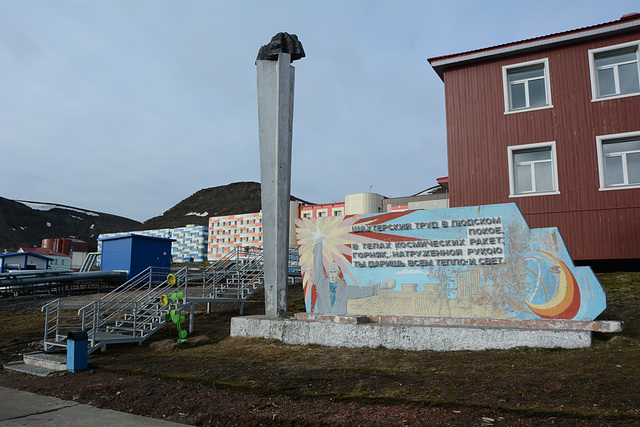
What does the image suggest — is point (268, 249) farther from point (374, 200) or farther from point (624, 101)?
point (374, 200)

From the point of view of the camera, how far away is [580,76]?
45.6 ft

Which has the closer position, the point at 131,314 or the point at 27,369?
the point at 27,369

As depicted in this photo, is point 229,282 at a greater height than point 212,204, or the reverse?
point 212,204

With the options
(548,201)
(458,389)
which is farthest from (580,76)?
(458,389)

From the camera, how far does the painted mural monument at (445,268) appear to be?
8734 mm

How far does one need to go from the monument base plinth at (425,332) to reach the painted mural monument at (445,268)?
207 mm

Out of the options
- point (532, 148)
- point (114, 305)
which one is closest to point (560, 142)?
point (532, 148)

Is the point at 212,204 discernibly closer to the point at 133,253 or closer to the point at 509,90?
the point at 133,253

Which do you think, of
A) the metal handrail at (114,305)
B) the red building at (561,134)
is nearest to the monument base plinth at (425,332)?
the metal handrail at (114,305)

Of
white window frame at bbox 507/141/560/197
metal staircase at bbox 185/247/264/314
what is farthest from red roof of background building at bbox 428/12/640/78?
metal staircase at bbox 185/247/264/314

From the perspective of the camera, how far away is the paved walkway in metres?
5.77

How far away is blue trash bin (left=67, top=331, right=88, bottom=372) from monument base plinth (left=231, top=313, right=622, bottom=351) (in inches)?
140

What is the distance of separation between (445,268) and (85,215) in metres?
149

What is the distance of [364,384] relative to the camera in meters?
6.53
